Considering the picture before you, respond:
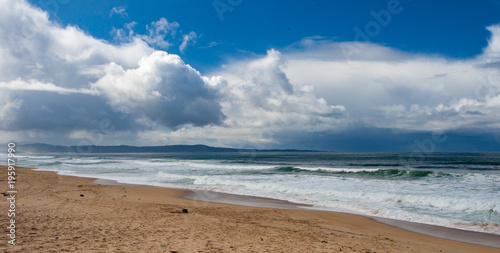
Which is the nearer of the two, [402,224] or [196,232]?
[196,232]

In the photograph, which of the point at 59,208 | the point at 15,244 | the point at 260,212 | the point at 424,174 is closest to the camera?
the point at 15,244

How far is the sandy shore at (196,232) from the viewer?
5996mm

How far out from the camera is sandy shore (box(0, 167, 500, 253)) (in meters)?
6.00

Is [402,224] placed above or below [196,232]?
below

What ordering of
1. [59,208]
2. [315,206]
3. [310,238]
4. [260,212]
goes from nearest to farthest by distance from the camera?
[310,238]
[59,208]
[260,212]
[315,206]

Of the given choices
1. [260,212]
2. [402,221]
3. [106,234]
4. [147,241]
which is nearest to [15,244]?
[106,234]

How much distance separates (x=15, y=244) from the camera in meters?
5.53

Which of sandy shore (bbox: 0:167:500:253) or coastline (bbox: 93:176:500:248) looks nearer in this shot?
sandy shore (bbox: 0:167:500:253)

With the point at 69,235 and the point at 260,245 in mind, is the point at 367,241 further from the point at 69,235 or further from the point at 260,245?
the point at 69,235

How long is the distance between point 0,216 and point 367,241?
9457 mm

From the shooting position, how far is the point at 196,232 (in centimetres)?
730

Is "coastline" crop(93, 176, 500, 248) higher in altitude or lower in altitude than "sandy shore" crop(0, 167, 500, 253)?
lower

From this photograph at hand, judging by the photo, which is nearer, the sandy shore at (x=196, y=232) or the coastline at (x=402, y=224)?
the sandy shore at (x=196, y=232)

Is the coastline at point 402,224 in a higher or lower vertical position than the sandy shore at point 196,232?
lower
